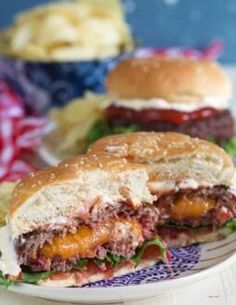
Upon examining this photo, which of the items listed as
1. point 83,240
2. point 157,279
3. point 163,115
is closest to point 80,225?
point 83,240

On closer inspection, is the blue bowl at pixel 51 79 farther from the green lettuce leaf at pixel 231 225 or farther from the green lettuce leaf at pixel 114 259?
the green lettuce leaf at pixel 114 259

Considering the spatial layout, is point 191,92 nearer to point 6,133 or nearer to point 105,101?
point 105,101

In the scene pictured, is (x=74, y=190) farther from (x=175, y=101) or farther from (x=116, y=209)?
(x=175, y=101)

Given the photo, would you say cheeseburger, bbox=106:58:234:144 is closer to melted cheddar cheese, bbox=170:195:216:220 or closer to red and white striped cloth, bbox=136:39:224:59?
melted cheddar cheese, bbox=170:195:216:220

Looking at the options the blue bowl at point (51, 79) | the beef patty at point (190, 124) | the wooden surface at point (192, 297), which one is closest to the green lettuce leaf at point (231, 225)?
the wooden surface at point (192, 297)

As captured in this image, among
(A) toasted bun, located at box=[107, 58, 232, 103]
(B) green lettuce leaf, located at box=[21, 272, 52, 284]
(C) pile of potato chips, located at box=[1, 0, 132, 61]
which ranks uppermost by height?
(C) pile of potato chips, located at box=[1, 0, 132, 61]

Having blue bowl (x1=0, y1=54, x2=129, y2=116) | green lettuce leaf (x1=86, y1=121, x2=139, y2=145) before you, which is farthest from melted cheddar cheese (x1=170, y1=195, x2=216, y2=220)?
blue bowl (x1=0, y1=54, x2=129, y2=116)

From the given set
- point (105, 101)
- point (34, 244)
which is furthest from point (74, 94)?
point (34, 244)
